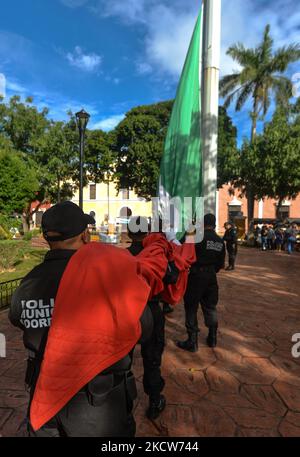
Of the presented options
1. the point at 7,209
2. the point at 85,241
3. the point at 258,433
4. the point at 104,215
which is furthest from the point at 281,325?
the point at 104,215

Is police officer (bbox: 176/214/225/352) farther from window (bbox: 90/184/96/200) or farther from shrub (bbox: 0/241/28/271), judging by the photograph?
window (bbox: 90/184/96/200)

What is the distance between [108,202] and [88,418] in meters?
43.7

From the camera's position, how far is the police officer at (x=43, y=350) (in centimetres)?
144

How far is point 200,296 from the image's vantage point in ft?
12.8

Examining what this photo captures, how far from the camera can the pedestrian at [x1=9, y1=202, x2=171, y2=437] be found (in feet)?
4.24

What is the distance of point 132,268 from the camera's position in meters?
1.41

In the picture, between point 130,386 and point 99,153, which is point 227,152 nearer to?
point 99,153

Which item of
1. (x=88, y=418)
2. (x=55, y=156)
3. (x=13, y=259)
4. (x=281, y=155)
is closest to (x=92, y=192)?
(x=55, y=156)

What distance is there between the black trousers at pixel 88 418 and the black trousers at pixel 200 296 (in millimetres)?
2445
